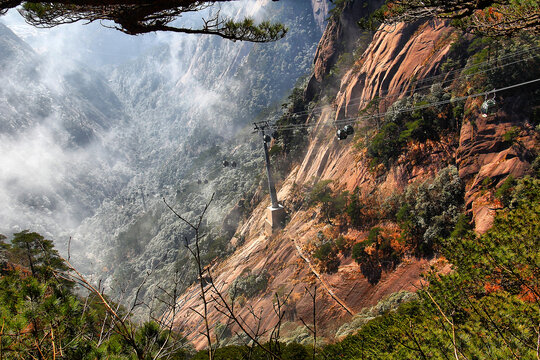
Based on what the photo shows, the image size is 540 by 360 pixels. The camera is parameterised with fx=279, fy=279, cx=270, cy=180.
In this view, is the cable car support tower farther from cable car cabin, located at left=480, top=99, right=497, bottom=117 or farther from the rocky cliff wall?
cable car cabin, located at left=480, top=99, right=497, bottom=117

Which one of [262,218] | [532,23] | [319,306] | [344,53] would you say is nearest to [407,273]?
[319,306]

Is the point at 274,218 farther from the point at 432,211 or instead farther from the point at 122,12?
the point at 122,12

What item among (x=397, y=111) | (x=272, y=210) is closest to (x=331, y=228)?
(x=272, y=210)

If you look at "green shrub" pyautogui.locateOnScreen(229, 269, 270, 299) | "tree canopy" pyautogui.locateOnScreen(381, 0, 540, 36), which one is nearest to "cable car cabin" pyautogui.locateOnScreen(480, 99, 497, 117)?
"tree canopy" pyautogui.locateOnScreen(381, 0, 540, 36)

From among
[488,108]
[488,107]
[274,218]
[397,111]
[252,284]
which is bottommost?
[252,284]

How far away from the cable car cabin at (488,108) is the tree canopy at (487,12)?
265 inches

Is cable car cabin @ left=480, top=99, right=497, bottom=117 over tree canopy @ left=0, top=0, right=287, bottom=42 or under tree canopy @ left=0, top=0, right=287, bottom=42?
under

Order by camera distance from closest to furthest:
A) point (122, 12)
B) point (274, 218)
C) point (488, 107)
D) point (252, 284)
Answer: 1. point (122, 12)
2. point (488, 107)
3. point (252, 284)
4. point (274, 218)

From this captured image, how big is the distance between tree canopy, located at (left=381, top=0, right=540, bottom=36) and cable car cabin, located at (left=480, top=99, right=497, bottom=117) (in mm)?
6737

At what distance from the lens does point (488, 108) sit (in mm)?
13312

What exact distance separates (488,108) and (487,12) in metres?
8.62

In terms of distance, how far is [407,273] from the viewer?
13469mm

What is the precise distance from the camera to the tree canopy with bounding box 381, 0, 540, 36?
5.41m

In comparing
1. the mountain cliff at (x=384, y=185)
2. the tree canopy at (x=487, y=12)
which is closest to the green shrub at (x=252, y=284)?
the mountain cliff at (x=384, y=185)
